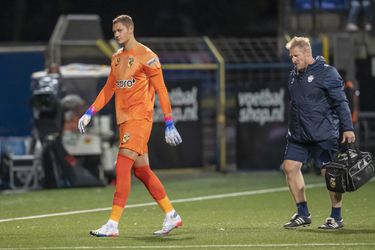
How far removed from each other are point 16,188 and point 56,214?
4.18 m

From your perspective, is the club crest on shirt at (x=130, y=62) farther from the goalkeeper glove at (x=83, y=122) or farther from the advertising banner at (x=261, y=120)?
the advertising banner at (x=261, y=120)

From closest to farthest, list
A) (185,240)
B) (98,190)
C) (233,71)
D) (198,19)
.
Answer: (185,240) → (98,190) → (233,71) → (198,19)

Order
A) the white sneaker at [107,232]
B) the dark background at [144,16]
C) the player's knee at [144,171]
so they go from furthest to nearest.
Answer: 1. the dark background at [144,16]
2. the player's knee at [144,171]
3. the white sneaker at [107,232]

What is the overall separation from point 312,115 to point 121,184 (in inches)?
78.8

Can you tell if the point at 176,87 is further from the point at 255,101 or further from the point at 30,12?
the point at 30,12

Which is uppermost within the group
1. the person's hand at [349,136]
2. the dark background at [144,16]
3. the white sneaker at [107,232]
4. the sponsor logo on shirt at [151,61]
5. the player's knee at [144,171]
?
the sponsor logo on shirt at [151,61]

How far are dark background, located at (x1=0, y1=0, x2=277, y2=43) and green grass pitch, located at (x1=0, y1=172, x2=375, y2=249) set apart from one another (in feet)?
72.5

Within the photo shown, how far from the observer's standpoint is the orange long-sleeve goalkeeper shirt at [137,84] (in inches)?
450

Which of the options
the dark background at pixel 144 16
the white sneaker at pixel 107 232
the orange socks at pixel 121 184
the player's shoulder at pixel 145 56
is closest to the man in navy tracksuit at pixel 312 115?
the player's shoulder at pixel 145 56

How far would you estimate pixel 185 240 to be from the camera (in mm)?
11102

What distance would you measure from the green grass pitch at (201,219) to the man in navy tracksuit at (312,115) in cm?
55

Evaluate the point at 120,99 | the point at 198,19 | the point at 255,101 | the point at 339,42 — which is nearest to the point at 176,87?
the point at 255,101

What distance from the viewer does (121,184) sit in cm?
1143

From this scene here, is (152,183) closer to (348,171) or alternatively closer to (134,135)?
(134,135)
